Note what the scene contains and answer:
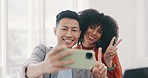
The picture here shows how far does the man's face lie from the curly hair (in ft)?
0.40

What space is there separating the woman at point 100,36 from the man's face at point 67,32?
12 cm

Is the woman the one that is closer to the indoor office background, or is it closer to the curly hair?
the curly hair

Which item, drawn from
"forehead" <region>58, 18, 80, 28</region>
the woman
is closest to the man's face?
"forehead" <region>58, 18, 80, 28</region>

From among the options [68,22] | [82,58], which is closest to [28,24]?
[68,22]

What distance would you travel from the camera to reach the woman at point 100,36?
145 centimetres

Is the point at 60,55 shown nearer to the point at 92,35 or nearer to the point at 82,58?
the point at 82,58

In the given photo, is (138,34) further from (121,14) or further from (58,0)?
(58,0)

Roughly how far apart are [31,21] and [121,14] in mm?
687

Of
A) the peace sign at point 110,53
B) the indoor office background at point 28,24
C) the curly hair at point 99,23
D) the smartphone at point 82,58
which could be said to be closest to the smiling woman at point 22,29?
the indoor office background at point 28,24

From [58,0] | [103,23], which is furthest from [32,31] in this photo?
[103,23]

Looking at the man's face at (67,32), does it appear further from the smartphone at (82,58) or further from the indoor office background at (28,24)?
the smartphone at (82,58)

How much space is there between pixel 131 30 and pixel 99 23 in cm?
46

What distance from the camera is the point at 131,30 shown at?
183 centimetres

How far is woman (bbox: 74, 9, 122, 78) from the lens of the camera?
4.76ft
